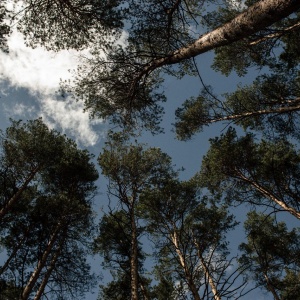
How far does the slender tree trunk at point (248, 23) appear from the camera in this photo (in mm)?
3318

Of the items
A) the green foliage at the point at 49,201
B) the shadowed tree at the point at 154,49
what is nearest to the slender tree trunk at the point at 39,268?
the green foliage at the point at 49,201

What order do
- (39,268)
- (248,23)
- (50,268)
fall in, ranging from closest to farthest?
(248,23) < (39,268) < (50,268)

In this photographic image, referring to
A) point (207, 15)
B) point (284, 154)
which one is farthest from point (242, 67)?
point (284, 154)

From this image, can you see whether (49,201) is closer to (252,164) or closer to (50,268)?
(50,268)

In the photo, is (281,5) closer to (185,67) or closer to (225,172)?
(185,67)

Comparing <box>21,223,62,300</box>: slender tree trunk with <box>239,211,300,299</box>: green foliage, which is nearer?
<box>21,223,62,300</box>: slender tree trunk

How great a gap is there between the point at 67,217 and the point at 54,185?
2.51 m

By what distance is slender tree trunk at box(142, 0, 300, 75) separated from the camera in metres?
3.32

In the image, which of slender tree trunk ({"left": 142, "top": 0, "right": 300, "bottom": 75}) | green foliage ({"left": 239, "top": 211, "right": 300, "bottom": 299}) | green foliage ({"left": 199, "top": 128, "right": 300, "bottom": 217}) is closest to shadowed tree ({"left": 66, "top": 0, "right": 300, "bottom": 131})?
slender tree trunk ({"left": 142, "top": 0, "right": 300, "bottom": 75})

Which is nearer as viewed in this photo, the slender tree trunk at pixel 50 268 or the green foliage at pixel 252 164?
the slender tree trunk at pixel 50 268

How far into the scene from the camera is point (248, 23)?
12.3 ft

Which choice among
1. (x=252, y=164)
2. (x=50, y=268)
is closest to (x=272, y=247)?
(x=252, y=164)

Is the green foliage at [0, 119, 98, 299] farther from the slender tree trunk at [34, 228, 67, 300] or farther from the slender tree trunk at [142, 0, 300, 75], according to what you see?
the slender tree trunk at [142, 0, 300, 75]

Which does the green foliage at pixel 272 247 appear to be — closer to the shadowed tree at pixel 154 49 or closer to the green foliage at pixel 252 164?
the green foliage at pixel 252 164
